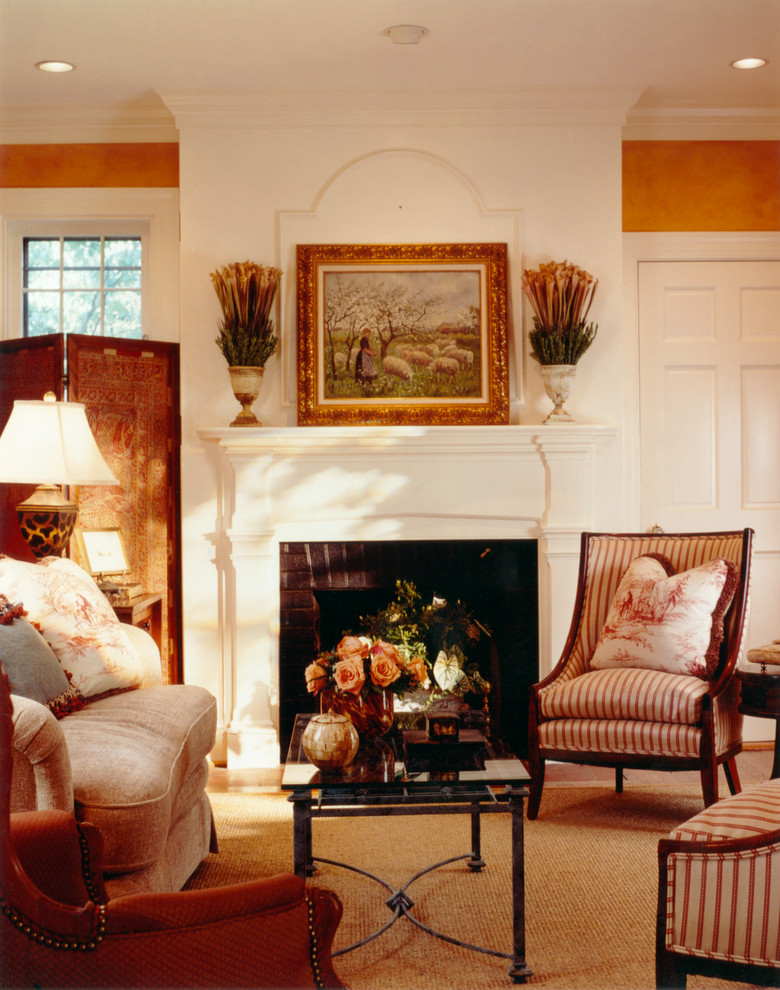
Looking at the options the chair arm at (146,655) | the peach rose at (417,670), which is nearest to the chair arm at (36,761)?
the peach rose at (417,670)

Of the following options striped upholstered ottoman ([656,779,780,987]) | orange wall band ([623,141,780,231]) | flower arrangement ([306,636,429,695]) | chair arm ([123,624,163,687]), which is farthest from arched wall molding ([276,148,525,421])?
striped upholstered ottoman ([656,779,780,987])

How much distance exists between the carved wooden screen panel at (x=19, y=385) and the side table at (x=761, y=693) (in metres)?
2.90

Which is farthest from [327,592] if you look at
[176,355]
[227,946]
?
[227,946]

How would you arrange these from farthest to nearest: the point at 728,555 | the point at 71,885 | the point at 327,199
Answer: the point at 327,199 → the point at 728,555 → the point at 71,885

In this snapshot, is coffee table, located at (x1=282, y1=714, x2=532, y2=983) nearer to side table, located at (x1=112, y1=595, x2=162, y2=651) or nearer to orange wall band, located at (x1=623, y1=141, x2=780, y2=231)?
side table, located at (x1=112, y1=595, x2=162, y2=651)

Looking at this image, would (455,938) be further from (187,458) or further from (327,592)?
(187,458)

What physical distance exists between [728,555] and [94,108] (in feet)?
11.0

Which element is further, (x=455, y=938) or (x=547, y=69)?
(x=547, y=69)

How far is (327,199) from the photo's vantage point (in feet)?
13.8

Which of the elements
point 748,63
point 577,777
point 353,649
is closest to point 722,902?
point 353,649

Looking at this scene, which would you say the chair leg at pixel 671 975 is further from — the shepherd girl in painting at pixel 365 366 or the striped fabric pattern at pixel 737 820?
the shepherd girl in painting at pixel 365 366

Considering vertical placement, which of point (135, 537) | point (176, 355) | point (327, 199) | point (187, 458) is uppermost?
point (327, 199)

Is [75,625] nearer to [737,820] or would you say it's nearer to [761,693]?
[737,820]

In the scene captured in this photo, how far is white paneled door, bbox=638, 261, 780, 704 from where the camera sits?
177 inches
